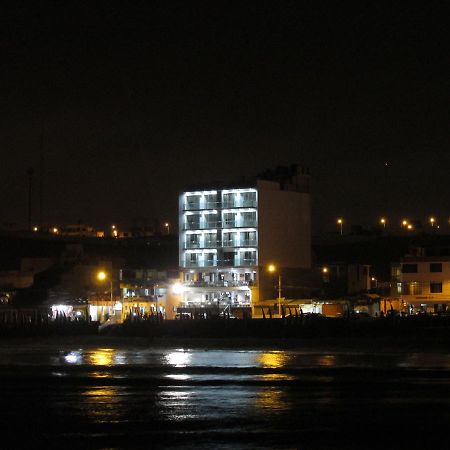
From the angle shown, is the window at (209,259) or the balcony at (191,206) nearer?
the window at (209,259)

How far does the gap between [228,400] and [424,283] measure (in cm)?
5264

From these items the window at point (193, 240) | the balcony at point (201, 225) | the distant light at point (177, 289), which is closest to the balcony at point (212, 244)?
the window at point (193, 240)

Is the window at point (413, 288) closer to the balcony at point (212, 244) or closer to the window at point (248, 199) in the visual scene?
the window at point (248, 199)

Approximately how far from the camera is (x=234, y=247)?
86500 mm

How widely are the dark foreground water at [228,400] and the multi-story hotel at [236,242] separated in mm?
32577

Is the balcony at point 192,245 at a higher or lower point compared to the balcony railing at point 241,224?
lower

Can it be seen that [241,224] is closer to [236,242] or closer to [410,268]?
[236,242]

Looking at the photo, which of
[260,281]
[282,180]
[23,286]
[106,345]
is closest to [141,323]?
[106,345]

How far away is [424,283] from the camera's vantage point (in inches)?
3238

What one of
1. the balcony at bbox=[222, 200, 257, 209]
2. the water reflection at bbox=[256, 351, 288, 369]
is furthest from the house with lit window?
the water reflection at bbox=[256, 351, 288, 369]

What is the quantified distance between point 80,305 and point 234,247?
49.7 ft

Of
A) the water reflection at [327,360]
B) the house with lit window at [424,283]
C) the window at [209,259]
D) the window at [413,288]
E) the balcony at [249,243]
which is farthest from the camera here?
the window at [209,259]

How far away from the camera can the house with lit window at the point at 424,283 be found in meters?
81.4

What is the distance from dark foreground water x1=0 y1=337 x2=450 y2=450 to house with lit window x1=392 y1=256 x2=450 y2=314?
2915 centimetres
